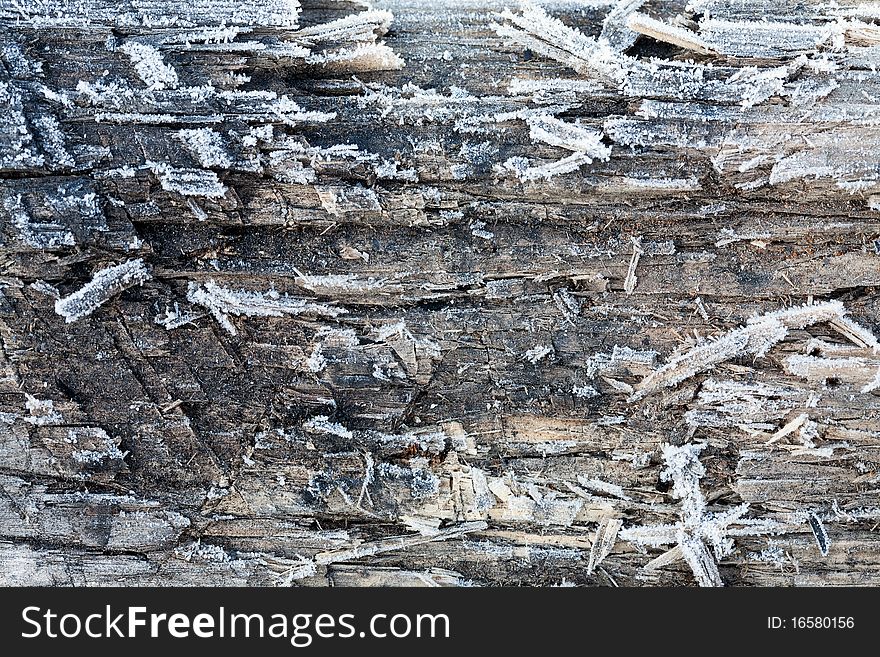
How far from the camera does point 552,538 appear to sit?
2.57 metres

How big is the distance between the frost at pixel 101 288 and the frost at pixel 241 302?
17cm

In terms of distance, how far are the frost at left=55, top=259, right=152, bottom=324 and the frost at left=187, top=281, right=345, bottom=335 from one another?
173mm

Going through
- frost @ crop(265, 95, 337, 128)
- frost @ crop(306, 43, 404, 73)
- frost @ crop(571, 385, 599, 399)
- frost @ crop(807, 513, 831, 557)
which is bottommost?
frost @ crop(807, 513, 831, 557)

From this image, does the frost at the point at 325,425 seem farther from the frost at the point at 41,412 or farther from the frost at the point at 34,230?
the frost at the point at 34,230

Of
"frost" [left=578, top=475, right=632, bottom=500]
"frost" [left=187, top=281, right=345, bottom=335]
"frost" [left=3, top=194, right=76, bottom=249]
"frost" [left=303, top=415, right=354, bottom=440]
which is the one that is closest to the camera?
"frost" [left=3, top=194, right=76, bottom=249]

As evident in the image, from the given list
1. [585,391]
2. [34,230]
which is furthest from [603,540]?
[34,230]

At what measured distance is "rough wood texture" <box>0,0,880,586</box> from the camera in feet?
7.17

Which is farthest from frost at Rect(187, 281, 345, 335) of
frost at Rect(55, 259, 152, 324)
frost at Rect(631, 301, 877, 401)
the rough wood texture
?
frost at Rect(631, 301, 877, 401)

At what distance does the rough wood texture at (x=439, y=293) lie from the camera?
219 centimetres

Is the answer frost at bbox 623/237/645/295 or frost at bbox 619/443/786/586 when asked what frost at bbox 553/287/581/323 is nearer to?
frost at bbox 623/237/645/295

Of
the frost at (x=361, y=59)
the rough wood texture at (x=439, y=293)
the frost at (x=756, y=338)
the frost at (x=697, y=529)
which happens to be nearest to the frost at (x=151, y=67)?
the rough wood texture at (x=439, y=293)

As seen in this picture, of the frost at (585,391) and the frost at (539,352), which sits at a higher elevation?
the frost at (539,352)

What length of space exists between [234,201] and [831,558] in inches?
92.9

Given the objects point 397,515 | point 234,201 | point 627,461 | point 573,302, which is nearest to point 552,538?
point 627,461
